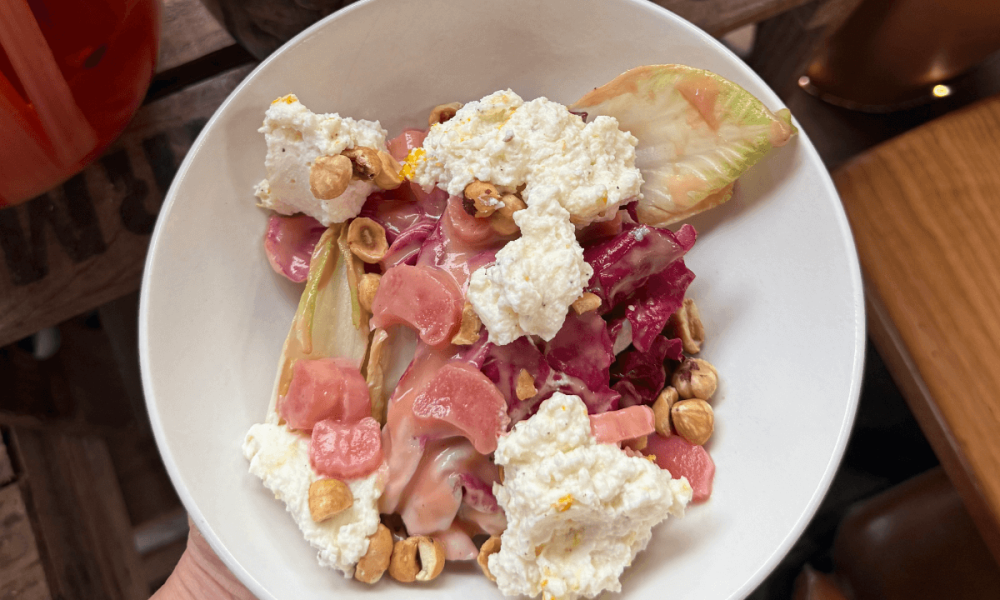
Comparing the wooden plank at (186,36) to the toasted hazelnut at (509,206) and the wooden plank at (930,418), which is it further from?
the wooden plank at (930,418)

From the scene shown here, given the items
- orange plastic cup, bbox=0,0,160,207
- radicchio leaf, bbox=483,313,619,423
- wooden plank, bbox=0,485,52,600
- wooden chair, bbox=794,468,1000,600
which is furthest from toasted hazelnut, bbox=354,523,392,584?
wooden chair, bbox=794,468,1000,600

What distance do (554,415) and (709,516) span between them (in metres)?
0.29

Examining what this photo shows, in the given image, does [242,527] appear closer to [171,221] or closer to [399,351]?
[399,351]

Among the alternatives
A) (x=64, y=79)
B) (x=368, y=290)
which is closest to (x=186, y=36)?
(x=64, y=79)

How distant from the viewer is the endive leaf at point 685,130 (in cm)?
98

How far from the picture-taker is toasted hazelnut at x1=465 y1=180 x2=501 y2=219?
2.98ft

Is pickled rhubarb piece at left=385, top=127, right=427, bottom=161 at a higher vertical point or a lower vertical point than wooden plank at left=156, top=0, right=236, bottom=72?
lower

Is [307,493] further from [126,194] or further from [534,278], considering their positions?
[126,194]

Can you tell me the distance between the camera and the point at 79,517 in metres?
1.62

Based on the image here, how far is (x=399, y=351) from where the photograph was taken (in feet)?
3.41

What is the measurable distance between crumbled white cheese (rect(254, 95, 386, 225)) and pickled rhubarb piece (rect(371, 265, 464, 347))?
0.48 feet

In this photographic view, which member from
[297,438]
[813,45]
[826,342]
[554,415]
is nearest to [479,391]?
[554,415]

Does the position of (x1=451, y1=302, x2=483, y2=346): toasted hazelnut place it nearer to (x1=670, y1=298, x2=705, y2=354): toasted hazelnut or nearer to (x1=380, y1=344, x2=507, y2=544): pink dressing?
(x1=380, y1=344, x2=507, y2=544): pink dressing

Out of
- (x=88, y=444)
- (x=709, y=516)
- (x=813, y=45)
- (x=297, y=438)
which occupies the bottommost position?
(x=88, y=444)
